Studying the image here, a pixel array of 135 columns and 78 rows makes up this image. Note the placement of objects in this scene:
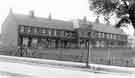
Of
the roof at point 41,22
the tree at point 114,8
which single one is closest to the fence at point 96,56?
the tree at point 114,8

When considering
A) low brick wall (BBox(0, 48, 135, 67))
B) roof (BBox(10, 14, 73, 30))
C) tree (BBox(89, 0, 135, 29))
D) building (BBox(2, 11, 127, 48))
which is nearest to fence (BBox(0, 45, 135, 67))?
low brick wall (BBox(0, 48, 135, 67))

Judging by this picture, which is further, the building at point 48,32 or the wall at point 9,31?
the wall at point 9,31

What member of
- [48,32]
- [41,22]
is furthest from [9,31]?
[48,32]

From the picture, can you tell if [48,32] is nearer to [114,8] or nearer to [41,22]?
[41,22]

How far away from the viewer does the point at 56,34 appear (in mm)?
50906

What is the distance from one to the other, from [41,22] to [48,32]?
11.0 feet

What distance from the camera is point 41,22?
5028 centimetres

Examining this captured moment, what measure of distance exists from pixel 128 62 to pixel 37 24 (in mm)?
32444

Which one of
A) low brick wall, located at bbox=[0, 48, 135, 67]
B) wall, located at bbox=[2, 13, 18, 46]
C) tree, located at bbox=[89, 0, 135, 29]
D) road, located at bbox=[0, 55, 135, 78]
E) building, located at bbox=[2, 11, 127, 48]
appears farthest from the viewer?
wall, located at bbox=[2, 13, 18, 46]

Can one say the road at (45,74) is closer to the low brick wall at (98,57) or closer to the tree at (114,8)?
the low brick wall at (98,57)

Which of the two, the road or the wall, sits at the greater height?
the wall

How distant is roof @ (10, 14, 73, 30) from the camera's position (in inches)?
1859

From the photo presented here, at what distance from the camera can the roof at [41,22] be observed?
4722cm

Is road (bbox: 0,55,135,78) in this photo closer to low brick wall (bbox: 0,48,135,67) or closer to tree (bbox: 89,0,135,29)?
low brick wall (bbox: 0,48,135,67)
